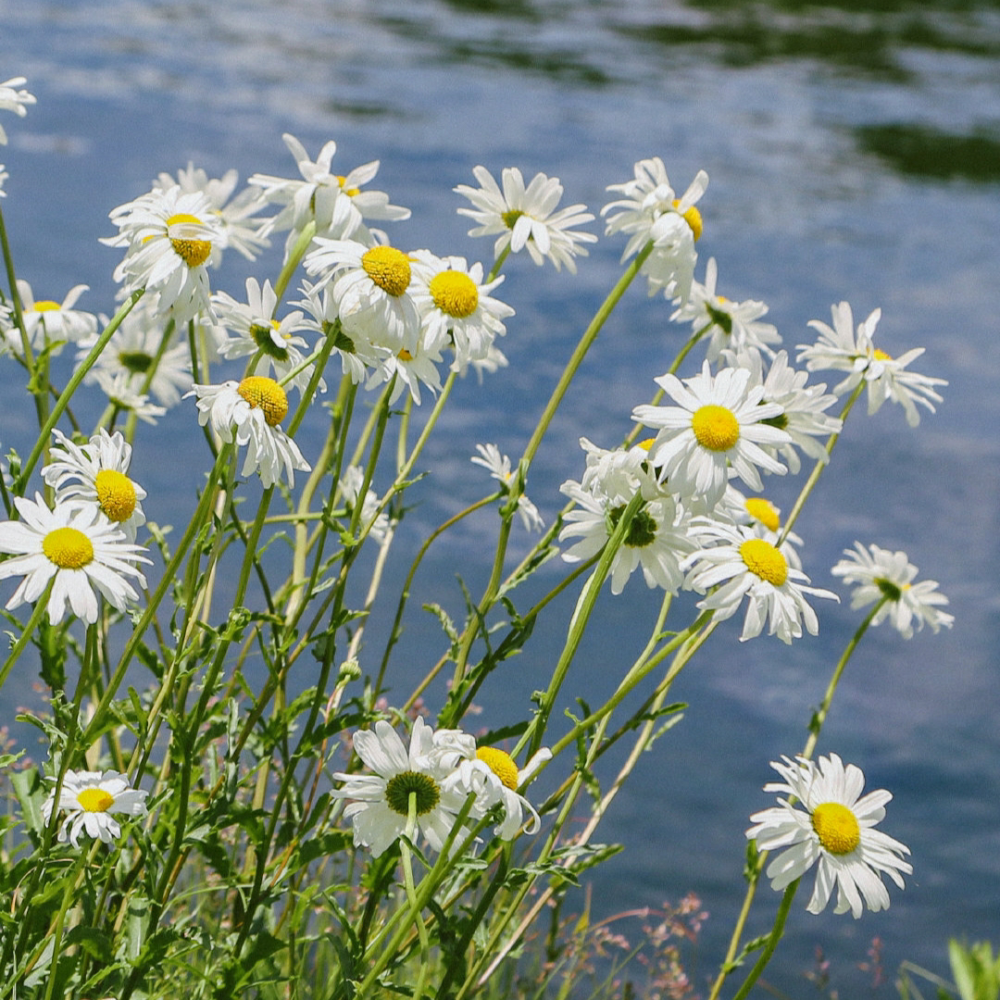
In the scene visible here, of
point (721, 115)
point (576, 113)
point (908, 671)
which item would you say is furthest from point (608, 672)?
point (721, 115)

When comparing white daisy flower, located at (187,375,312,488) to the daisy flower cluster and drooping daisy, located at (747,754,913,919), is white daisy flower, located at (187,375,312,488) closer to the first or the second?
the daisy flower cluster

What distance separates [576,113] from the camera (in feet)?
25.9

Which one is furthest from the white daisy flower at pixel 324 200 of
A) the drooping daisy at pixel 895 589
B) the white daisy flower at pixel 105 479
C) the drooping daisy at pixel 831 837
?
the drooping daisy at pixel 895 589

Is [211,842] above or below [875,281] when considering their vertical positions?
below

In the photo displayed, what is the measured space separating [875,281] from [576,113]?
2658mm

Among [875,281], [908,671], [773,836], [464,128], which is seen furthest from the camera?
[464,128]

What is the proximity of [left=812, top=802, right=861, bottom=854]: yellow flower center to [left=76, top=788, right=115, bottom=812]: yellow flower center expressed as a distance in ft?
2.18

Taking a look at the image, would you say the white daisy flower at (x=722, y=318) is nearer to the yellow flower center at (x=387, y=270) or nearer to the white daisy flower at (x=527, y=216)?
the white daisy flower at (x=527, y=216)

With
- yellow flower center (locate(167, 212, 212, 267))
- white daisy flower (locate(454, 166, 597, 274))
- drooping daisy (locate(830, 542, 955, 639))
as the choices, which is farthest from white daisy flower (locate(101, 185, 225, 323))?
drooping daisy (locate(830, 542, 955, 639))

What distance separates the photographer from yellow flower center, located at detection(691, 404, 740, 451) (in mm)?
1147

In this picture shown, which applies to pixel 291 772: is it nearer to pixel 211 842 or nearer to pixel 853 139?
pixel 211 842

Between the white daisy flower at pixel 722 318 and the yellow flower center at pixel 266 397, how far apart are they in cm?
58

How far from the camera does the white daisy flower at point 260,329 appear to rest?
135cm

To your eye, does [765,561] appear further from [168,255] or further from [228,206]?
[228,206]
